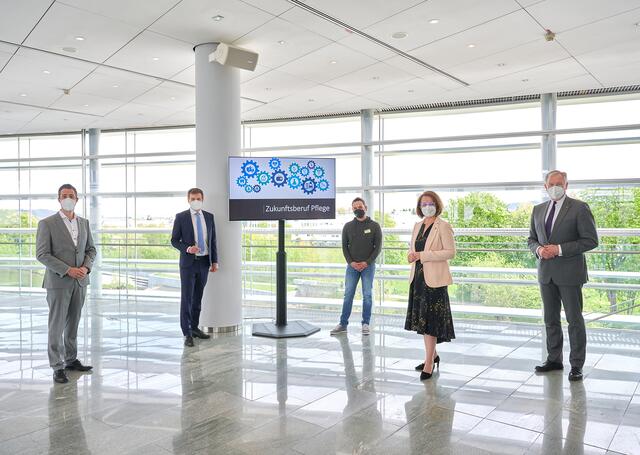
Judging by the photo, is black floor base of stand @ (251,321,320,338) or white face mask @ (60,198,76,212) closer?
white face mask @ (60,198,76,212)

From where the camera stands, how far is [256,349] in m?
5.77

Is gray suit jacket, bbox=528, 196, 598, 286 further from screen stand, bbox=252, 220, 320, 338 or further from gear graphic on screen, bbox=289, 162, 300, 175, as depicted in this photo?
screen stand, bbox=252, 220, 320, 338

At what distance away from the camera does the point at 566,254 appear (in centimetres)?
456

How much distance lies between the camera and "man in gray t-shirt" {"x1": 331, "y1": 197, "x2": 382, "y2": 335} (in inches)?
262

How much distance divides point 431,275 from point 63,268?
3078 millimetres

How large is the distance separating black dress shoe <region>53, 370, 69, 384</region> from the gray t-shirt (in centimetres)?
337

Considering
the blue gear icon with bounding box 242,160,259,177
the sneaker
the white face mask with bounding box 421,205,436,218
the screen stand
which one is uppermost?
the blue gear icon with bounding box 242,160,259,177

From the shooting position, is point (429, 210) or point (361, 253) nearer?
point (429, 210)

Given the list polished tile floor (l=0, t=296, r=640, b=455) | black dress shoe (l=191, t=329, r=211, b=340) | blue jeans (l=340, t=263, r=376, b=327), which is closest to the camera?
polished tile floor (l=0, t=296, r=640, b=455)

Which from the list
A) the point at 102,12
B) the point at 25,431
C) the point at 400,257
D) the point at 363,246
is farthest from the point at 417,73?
the point at 25,431

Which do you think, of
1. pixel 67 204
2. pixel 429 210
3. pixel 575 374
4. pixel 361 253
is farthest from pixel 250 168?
pixel 575 374

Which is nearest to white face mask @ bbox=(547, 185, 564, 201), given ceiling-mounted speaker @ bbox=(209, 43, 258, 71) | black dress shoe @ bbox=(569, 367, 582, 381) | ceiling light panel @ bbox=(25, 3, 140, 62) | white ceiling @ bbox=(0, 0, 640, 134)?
black dress shoe @ bbox=(569, 367, 582, 381)

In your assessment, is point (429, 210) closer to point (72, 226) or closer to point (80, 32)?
point (72, 226)

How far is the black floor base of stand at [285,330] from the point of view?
21.0 ft
